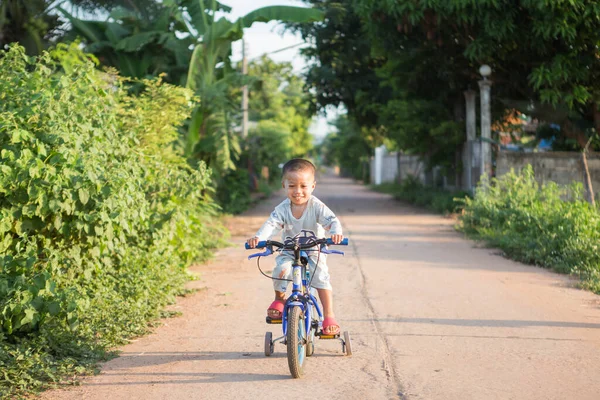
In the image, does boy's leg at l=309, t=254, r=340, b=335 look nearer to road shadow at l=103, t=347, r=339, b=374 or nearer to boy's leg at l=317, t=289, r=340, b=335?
boy's leg at l=317, t=289, r=340, b=335

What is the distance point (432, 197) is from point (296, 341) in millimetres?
19626

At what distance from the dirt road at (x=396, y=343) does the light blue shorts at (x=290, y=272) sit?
23.7 inches

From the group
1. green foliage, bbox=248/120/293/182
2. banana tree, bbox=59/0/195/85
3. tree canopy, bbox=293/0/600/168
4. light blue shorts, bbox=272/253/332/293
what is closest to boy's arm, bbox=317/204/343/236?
light blue shorts, bbox=272/253/332/293

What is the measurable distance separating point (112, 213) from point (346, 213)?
15864 millimetres

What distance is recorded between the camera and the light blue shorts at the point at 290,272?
6.00 metres

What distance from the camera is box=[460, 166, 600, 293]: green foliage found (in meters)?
10.5

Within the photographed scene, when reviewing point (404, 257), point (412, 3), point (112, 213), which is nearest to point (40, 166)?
point (112, 213)

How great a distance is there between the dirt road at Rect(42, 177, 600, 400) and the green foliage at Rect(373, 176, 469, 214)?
7.84 m

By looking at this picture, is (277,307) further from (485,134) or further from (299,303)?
(485,134)

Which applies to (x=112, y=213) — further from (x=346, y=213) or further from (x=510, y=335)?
(x=346, y=213)

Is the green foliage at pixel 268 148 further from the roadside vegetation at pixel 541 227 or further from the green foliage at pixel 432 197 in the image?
the roadside vegetation at pixel 541 227

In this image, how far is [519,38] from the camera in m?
17.1

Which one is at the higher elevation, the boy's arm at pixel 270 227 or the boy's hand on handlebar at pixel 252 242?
the boy's arm at pixel 270 227

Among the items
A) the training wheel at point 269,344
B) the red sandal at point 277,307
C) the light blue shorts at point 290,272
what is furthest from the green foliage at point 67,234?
the light blue shorts at point 290,272
